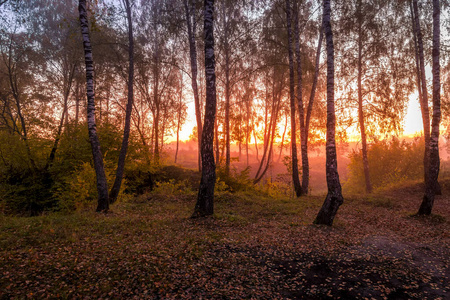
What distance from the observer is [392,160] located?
83.4 ft

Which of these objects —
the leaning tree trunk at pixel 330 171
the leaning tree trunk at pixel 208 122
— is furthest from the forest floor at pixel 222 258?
the leaning tree trunk at pixel 208 122

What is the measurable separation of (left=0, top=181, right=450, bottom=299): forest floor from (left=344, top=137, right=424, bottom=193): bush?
17.1 metres

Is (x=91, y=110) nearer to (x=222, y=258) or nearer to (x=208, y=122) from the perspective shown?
(x=208, y=122)

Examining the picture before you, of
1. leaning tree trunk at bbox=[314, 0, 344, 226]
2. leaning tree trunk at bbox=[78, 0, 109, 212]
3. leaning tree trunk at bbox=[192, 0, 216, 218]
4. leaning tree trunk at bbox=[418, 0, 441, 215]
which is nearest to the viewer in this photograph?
leaning tree trunk at bbox=[314, 0, 344, 226]

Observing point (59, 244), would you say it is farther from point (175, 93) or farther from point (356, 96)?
point (175, 93)

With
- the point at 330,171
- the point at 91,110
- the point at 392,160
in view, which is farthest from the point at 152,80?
the point at 392,160

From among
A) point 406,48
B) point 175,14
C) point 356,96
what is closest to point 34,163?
point 175,14

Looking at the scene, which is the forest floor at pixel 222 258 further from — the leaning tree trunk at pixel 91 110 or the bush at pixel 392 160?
the bush at pixel 392 160

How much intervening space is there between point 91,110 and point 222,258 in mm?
8243

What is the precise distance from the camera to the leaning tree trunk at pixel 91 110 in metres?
9.66

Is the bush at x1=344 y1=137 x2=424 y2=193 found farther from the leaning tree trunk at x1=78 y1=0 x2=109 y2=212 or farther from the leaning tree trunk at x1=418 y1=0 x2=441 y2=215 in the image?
the leaning tree trunk at x1=78 y1=0 x2=109 y2=212

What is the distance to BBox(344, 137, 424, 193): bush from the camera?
25172 millimetres

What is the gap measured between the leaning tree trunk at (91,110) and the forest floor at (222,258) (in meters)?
0.95

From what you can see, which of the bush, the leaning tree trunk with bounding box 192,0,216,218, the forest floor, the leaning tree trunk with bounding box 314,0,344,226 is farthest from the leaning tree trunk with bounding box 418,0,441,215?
the bush
